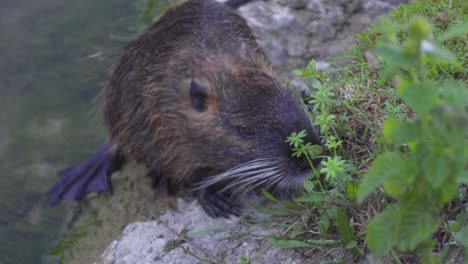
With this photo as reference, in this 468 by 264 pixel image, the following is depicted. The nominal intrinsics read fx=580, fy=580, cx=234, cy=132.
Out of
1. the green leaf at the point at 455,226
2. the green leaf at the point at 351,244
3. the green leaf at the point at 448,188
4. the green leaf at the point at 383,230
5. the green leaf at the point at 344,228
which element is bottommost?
the green leaf at the point at 351,244

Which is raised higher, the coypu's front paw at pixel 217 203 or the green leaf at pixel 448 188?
the green leaf at pixel 448 188

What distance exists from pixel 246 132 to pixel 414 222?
1115 millimetres

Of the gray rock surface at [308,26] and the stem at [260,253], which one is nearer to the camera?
the stem at [260,253]

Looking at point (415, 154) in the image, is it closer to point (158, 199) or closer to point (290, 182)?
point (290, 182)

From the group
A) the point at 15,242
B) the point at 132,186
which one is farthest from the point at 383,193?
the point at 15,242

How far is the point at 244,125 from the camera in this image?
2.45m

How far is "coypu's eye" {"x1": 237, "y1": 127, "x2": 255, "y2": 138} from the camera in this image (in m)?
2.44

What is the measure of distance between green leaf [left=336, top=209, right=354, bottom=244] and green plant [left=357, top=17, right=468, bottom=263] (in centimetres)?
47

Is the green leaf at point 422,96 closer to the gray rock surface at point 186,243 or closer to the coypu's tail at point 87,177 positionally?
the gray rock surface at point 186,243

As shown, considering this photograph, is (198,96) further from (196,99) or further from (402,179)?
(402,179)

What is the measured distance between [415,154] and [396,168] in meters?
0.06

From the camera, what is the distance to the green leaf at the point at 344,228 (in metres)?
2.01

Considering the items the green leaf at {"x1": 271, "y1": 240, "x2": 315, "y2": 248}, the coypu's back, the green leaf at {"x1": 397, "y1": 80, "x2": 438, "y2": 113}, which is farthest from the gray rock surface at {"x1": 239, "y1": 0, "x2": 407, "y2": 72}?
the green leaf at {"x1": 397, "y1": 80, "x2": 438, "y2": 113}

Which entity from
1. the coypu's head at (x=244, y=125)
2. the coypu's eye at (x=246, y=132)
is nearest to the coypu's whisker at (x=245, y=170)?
the coypu's head at (x=244, y=125)
